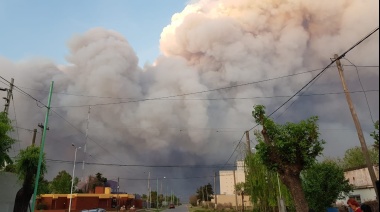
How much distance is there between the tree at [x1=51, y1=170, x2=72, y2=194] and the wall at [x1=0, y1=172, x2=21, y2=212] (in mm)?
76482

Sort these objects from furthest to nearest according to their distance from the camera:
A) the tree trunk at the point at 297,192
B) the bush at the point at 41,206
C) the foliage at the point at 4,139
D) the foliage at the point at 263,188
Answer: the bush at the point at 41,206 → the foliage at the point at 263,188 → the foliage at the point at 4,139 → the tree trunk at the point at 297,192

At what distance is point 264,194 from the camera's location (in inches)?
1446

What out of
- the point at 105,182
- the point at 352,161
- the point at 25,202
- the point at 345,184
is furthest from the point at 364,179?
the point at 105,182

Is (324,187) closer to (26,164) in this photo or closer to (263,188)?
(263,188)

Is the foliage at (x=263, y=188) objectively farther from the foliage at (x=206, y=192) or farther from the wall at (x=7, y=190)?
the foliage at (x=206, y=192)

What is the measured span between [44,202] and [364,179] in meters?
64.4

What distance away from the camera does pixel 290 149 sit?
21938mm

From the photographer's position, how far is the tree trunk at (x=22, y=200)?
27.3 meters

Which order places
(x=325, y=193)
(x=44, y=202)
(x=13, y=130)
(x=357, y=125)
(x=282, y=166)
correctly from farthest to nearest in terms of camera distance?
(x=44, y=202) → (x=325, y=193) → (x=13, y=130) → (x=282, y=166) → (x=357, y=125)

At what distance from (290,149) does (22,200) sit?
22046mm

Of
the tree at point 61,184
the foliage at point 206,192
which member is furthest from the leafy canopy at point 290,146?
the foliage at point 206,192

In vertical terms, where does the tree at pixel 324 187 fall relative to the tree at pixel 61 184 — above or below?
below

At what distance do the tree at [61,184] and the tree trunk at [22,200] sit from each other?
79358 mm

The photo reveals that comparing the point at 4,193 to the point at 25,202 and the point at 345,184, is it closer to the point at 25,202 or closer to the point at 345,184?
the point at 25,202
